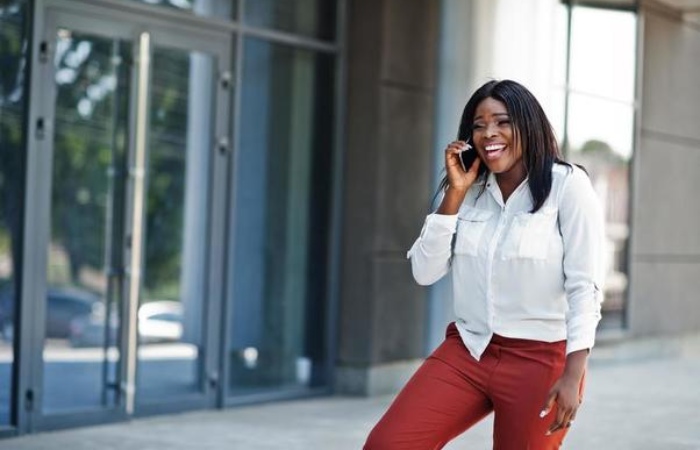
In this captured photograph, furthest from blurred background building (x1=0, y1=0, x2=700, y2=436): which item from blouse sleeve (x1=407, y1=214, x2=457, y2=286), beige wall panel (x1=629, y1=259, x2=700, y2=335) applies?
blouse sleeve (x1=407, y1=214, x2=457, y2=286)

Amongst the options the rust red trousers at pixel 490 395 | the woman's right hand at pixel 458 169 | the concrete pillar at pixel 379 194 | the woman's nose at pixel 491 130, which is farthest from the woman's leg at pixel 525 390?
the concrete pillar at pixel 379 194

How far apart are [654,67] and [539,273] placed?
34.2 feet

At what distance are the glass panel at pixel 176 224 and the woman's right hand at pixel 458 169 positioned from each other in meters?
4.86

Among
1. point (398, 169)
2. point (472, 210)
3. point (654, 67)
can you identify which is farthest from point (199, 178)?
point (654, 67)

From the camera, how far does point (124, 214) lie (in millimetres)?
8516

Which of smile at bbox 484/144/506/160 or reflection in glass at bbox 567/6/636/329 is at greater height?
reflection in glass at bbox 567/6/636/329

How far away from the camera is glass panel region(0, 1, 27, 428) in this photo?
775 centimetres

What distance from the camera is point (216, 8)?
909 cm

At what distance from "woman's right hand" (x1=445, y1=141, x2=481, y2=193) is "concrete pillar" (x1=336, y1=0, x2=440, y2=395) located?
19.4 feet

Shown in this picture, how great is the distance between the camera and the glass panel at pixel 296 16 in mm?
9492

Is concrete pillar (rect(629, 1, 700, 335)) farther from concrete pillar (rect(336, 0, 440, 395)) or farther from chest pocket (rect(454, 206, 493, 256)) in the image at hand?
chest pocket (rect(454, 206, 493, 256))

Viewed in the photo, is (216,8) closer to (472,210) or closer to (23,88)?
(23,88)

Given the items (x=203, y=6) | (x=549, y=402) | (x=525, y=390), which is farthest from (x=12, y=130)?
(x=549, y=402)

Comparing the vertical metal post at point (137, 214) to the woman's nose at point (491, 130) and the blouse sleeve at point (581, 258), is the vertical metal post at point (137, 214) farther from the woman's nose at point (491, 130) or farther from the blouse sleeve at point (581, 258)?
the blouse sleeve at point (581, 258)
